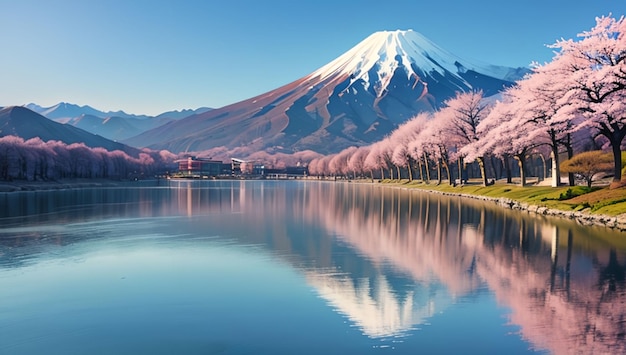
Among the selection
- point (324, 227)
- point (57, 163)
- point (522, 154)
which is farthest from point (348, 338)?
point (57, 163)

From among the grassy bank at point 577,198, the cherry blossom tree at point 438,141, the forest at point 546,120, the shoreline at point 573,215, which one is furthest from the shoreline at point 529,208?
the cherry blossom tree at point 438,141

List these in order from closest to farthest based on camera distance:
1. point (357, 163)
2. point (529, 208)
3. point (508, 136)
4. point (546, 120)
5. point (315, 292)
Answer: point (315, 292)
point (529, 208)
point (546, 120)
point (508, 136)
point (357, 163)

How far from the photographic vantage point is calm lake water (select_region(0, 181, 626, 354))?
1080 centimetres

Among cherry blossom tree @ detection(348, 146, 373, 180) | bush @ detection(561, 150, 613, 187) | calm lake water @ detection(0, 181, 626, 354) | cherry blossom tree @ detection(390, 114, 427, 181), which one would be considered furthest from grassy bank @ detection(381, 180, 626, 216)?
cherry blossom tree @ detection(348, 146, 373, 180)

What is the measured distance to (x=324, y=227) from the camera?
31.2 metres

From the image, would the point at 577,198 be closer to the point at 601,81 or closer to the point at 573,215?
the point at 573,215

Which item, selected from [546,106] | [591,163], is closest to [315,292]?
[591,163]

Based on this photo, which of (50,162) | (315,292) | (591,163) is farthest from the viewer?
(50,162)

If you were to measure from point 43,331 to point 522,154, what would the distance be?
178ft

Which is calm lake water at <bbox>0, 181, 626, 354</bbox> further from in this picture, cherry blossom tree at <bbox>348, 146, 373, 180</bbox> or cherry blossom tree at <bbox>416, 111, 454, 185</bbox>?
cherry blossom tree at <bbox>348, 146, 373, 180</bbox>

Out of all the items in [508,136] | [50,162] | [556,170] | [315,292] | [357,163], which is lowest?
[315,292]

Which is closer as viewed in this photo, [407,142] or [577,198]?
[577,198]

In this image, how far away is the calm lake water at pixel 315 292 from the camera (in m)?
10.8

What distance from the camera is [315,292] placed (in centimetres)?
1487
